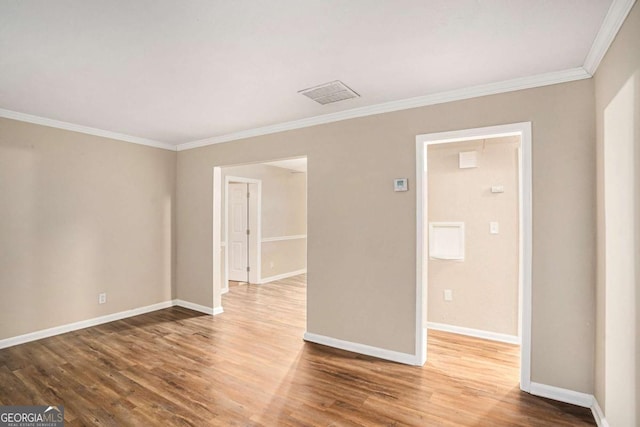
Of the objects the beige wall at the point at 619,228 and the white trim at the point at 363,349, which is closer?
the beige wall at the point at 619,228

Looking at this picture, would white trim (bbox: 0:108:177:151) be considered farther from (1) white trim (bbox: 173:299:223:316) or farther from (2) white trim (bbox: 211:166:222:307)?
(1) white trim (bbox: 173:299:223:316)

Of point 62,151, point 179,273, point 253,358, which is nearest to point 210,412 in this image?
point 253,358

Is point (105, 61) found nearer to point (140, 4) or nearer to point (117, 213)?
point (140, 4)

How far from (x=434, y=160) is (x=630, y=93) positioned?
2.43 metres

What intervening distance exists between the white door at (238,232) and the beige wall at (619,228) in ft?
19.2

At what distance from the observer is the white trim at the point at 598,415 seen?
2.10 m

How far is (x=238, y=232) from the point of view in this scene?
23.1 feet

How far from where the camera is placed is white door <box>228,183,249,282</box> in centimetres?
700

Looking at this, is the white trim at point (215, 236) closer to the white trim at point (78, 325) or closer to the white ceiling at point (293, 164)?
the white trim at point (78, 325)

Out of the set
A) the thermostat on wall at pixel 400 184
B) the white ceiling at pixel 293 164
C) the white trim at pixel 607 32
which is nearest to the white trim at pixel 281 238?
the white ceiling at pixel 293 164

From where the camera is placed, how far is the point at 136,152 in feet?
15.3

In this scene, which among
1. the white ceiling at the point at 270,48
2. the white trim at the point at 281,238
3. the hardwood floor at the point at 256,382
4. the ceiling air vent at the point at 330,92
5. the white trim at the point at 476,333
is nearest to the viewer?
the white ceiling at the point at 270,48

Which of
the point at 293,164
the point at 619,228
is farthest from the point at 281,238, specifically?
the point at 619,228

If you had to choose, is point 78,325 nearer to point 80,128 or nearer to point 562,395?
point 80,128
